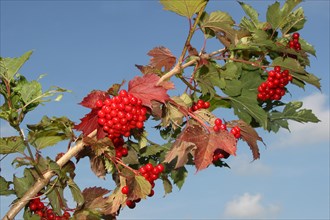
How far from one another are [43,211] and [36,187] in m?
0.39

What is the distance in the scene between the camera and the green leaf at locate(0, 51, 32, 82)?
4.19 meters

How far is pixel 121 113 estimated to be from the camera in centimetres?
400

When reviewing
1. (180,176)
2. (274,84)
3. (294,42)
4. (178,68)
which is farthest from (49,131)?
(294,42)

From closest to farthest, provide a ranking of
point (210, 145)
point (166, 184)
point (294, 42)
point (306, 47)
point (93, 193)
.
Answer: point (210, 145) → point (93, 193) → point (166, 184) → point (294, 42) → point (306, 47)

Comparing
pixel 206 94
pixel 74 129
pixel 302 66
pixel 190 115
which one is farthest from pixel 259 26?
pixel 74 129

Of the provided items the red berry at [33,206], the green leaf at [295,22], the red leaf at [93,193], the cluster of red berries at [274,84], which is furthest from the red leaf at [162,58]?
the red berry at [33,206]

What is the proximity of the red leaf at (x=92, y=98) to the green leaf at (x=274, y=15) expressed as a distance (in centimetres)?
230

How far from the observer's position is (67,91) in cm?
402

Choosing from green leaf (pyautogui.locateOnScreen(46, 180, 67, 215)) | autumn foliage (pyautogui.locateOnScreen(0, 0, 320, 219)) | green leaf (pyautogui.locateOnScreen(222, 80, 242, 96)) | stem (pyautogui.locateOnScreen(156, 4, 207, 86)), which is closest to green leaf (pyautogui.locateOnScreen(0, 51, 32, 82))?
autumn foliage (pyautogui.locateOnScreen(0, 0, 320, 219))

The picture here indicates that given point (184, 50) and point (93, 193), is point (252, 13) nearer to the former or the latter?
point (184, 50)

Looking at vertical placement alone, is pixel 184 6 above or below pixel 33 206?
above

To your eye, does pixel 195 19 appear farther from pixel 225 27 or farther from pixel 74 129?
pixel 74 129

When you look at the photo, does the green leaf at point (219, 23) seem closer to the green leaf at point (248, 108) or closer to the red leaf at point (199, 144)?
the green leaf at point (248, 108)

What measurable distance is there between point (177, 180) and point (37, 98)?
5.99 feet
